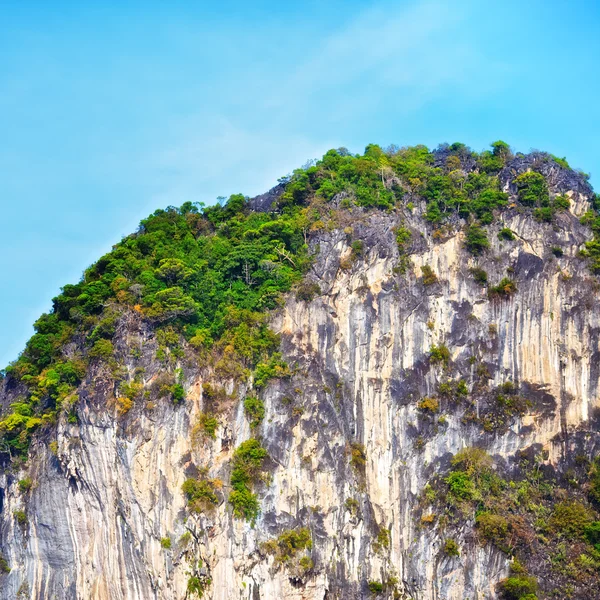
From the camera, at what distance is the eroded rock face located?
93.0 feet

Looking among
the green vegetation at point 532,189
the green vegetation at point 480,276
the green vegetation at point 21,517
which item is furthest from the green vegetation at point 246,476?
the green vegetation at point 532,189

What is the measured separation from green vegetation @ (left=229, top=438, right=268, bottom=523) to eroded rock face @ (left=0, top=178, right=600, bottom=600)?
326mm

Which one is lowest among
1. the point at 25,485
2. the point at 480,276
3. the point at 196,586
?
the point at 196,586

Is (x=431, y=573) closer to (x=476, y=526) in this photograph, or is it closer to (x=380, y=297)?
(x=476, y=526)

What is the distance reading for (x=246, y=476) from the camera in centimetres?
2878

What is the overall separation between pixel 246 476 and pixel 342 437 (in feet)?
12.1

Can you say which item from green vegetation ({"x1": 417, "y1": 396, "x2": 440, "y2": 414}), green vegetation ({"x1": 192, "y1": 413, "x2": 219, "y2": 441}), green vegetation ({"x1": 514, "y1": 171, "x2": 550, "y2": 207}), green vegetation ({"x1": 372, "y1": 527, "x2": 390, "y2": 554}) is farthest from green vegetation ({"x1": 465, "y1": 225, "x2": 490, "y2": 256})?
green vegetation ({"x1": 192, "y1": 413, "x2": 219, "y2": 441})

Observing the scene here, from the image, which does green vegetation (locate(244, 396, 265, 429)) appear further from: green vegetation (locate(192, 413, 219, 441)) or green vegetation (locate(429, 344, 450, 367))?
green vegetation (locate(429, 344, 450, 367))

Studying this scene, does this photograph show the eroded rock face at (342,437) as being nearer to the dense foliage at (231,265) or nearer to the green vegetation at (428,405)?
the green vegetation at (428,405)

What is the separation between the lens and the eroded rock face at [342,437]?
2836cm

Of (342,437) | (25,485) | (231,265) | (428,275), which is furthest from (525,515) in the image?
(25,485)

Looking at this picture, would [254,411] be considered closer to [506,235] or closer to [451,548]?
[451,548]

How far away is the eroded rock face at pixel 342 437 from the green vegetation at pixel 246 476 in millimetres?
326

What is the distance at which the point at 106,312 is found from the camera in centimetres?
3194
